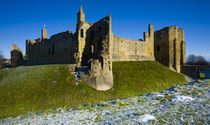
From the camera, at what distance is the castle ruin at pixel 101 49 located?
16281 millimetres

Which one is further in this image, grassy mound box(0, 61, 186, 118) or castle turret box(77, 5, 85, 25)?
castle turret box(77, 5, 85, 25)

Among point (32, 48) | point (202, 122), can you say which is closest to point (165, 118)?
point (202, 122)

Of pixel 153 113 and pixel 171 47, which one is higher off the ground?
pixel 171 47

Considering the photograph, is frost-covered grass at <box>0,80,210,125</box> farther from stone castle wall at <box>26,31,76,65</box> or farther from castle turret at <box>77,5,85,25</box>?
castle turret at <box>77,5,85,25</box>

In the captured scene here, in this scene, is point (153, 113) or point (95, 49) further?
point (95, 49)

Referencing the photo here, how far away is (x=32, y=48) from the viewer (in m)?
34.2

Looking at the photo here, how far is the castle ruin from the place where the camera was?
53.4 ft

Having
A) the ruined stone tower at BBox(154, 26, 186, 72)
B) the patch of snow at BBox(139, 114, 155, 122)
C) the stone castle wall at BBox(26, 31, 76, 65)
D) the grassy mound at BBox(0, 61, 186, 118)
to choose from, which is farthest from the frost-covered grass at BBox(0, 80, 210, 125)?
the ruined stone tower at BBox(154, 26, 186, 72)

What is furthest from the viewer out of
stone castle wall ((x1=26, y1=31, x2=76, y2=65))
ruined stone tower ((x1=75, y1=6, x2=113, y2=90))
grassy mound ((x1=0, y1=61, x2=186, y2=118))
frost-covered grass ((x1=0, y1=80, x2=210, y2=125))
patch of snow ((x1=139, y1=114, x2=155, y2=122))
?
stone castle wall ((x1=26, y1=31, x2=76, y2=65))

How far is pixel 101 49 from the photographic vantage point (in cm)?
1842

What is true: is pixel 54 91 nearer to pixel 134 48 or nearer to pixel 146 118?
pixel 146 118

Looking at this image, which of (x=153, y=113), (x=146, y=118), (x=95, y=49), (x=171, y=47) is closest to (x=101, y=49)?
(x=95, y=49)

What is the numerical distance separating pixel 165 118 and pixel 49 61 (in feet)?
95.1

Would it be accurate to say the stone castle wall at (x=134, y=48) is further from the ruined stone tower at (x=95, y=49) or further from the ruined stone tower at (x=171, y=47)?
the ruined stone tower at (x=95, y=49)
